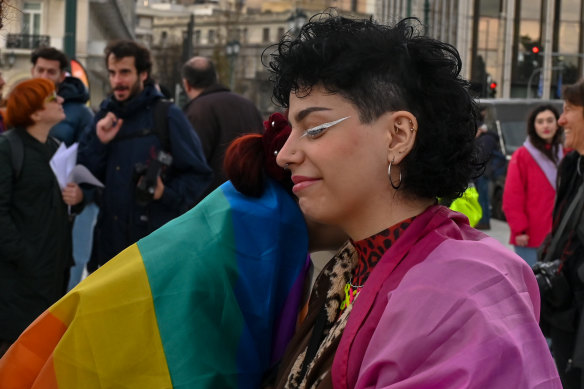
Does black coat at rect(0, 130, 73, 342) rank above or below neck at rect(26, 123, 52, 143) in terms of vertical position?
below

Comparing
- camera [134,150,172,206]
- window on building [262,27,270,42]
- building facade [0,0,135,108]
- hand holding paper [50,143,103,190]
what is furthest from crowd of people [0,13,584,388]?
window on building [262,27,270,42]

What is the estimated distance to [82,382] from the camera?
237 centimetres

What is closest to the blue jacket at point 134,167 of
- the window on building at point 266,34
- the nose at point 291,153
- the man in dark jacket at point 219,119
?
the man in dark jacket at point 219,119

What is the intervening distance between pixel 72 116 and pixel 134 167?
1.65m

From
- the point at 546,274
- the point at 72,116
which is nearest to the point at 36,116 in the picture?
the point at 72,116

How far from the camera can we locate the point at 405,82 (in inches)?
84.8

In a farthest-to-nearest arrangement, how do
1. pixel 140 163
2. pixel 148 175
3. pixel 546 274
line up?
pixel 140 163
pixel 148 175
pixel 546 274

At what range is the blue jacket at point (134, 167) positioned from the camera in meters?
6.01

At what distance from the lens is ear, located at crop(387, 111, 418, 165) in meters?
2.13

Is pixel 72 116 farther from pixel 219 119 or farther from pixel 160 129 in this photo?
pixel 160 129

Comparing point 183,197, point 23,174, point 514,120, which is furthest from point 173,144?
point 514,120

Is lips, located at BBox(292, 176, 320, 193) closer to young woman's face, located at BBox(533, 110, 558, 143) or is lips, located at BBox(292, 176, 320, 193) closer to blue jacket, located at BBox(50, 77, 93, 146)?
blue jacket, located at BBox(50, 77, 93, 146)

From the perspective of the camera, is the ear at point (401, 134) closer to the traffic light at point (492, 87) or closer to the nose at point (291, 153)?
the nose at point (291, 153)

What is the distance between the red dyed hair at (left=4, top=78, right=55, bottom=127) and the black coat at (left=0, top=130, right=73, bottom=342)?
7cm
